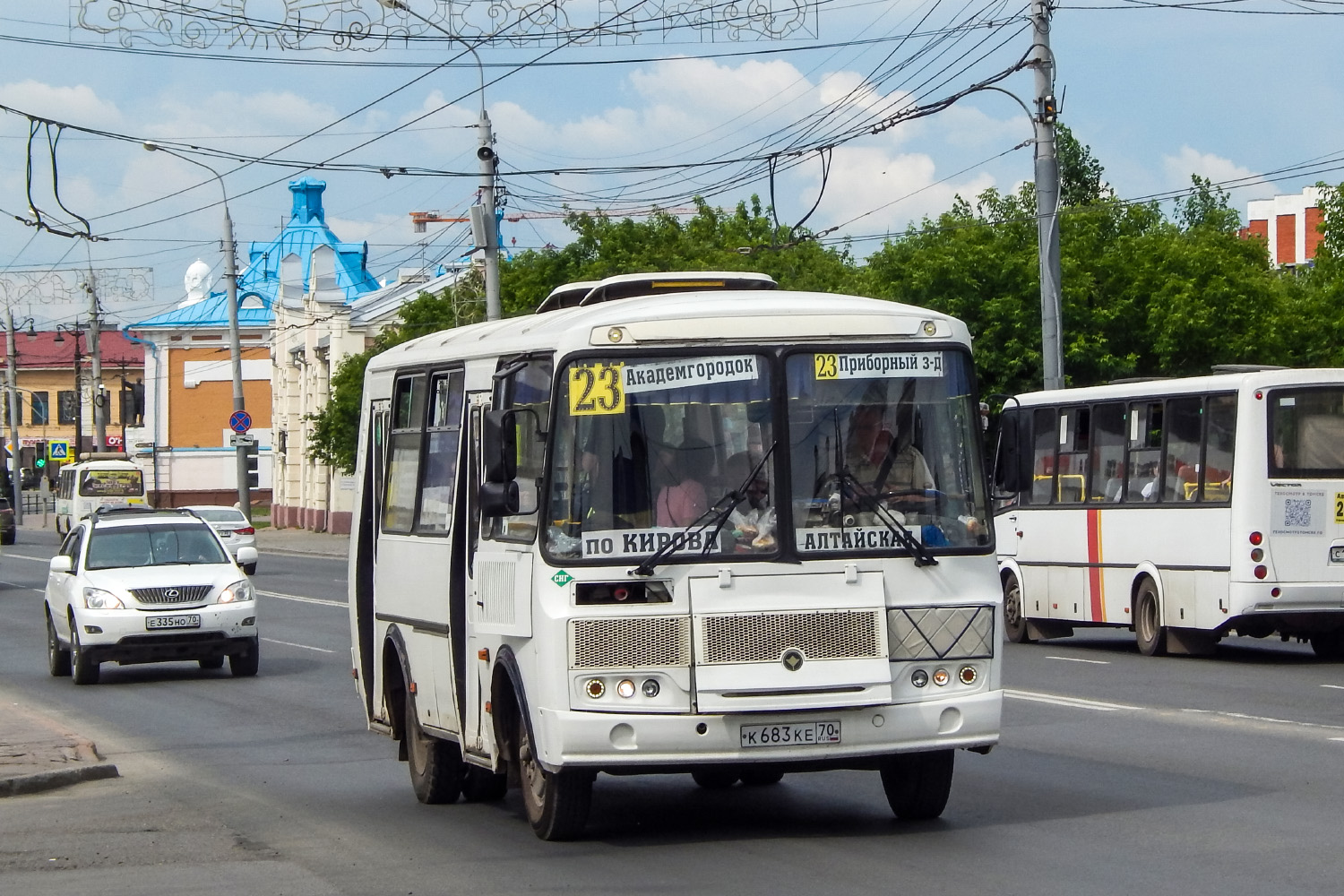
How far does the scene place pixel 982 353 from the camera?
3519 cm

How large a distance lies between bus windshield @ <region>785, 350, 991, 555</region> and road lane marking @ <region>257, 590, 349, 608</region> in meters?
23.3

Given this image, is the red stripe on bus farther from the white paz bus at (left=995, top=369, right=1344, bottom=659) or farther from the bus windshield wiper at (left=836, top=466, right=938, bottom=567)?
the bus windshield wiper at (left=836, top=466, right=938, bottom=567)

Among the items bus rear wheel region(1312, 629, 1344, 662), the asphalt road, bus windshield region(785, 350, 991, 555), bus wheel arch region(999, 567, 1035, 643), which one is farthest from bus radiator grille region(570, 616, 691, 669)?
bus wheel arch region(999, 567, 1035, 643)

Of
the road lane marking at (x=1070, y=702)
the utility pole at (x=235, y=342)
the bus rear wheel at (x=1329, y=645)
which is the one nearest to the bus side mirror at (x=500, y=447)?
the road lane marking at (x=1070, y=702)

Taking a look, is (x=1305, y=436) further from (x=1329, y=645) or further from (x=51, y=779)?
(x=51, y=779)

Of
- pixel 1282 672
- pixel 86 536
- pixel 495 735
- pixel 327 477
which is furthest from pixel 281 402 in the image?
pixel 495 735

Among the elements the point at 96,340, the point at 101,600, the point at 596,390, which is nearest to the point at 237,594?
the point at 101,600

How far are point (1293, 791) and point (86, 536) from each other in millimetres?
14449

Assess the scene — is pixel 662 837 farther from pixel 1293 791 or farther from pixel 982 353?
pixel 982 353

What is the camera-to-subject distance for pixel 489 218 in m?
33.6

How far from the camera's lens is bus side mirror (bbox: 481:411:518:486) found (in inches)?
356

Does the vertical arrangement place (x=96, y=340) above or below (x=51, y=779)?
above

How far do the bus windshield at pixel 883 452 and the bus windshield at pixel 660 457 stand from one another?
192 millimetres

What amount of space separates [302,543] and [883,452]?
56.2m
